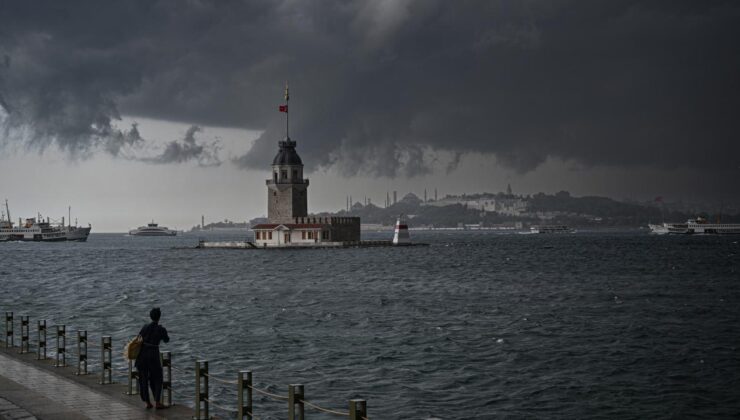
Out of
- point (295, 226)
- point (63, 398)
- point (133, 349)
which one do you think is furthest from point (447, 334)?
point (295, 226)

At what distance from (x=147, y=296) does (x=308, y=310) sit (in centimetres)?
1821

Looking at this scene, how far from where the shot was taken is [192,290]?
238 feet

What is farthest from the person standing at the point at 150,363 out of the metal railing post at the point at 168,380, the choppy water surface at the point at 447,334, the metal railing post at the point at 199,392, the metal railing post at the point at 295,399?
the choppy water surface at the point at 447,334

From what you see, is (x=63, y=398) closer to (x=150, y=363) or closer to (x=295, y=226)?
(x=150, y=363)

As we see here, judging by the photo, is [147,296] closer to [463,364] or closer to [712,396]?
[463,364]

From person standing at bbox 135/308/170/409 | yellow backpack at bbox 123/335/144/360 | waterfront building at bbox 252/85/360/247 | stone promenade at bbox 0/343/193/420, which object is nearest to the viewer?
stone promenade at bbox 0/343/193/420

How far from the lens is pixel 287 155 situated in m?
155

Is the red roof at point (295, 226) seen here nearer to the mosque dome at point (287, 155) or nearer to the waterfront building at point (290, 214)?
the waterfront building at point (290, 214)

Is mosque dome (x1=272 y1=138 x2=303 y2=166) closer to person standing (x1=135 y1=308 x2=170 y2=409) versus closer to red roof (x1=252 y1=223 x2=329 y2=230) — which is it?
red roof (x1=252 y1=223 x2=329 y2=230)

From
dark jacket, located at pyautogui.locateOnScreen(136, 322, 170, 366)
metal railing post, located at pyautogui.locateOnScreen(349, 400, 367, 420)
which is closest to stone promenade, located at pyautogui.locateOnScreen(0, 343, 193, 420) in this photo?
dark jacket, located at pyautogui.locateOnScreen(136, 322, 170, 366)

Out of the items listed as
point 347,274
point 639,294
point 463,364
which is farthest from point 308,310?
point 347,274

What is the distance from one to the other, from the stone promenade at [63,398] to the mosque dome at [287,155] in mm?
132570

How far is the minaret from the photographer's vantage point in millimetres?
151875

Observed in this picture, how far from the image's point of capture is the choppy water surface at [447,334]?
1077 inches
